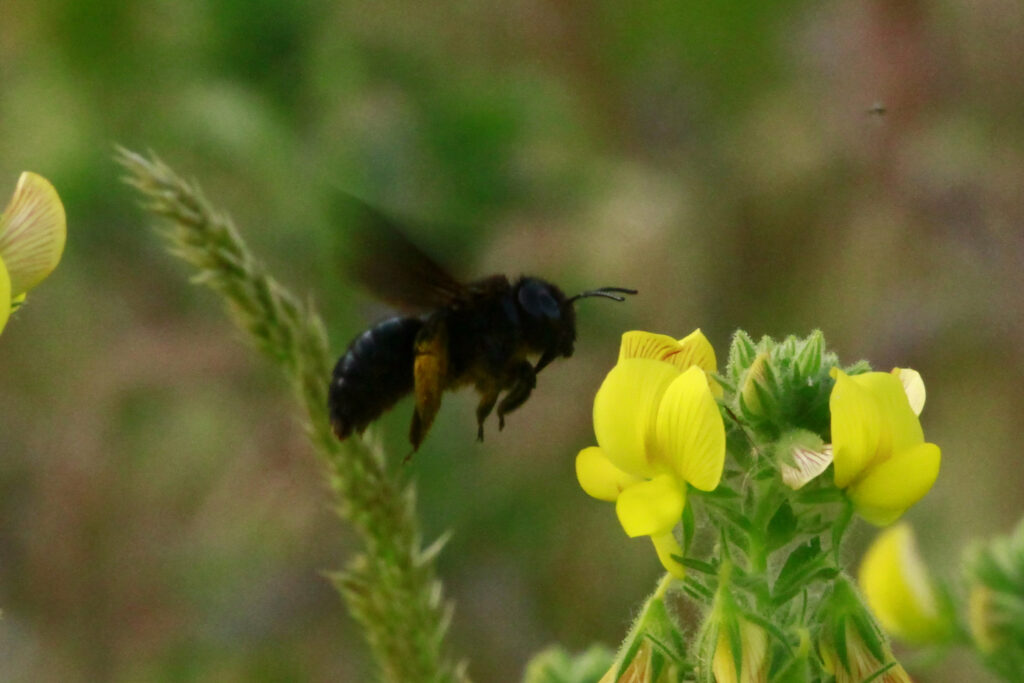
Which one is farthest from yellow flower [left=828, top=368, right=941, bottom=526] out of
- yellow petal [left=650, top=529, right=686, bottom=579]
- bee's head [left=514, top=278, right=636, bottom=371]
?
bee's head [left=514, top=278, right=636, bottom=371]

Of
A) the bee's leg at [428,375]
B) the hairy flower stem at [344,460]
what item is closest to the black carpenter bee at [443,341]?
the bee's leg at [428,375]

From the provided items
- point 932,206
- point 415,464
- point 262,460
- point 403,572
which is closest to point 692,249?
point 932,206

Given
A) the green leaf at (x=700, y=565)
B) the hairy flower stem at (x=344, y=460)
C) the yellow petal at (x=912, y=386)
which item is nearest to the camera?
the green leaf at (x=700, y=565)

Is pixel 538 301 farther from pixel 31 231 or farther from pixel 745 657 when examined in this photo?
pixel 31 231

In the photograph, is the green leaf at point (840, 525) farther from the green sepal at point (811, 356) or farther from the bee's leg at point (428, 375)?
the bee's leg at point (428, 375)

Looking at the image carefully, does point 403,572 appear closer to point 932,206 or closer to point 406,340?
point 406,340

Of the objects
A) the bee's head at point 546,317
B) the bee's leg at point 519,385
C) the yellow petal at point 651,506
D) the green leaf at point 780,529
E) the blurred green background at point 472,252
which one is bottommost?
the blurred green background at point 472,252

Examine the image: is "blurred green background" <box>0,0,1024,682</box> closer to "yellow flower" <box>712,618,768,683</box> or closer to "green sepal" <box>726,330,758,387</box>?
"green sepal" <box>726,330,758,387</box>
